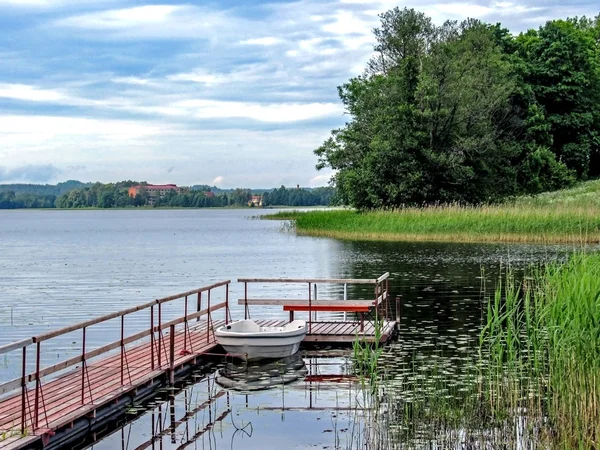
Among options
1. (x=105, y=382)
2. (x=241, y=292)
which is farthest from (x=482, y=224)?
(x=105, y=382)

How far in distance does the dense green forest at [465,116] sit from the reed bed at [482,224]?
361cm

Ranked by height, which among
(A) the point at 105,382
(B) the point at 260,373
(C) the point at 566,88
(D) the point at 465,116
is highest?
(C) the point at 566,88

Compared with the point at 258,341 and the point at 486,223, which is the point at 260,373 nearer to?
the point at 258,341

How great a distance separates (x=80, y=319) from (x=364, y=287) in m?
10.7

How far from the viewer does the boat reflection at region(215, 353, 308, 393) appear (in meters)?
16.2

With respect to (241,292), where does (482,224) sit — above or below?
above

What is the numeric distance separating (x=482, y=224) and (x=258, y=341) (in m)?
34.2

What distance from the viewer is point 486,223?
49.8m

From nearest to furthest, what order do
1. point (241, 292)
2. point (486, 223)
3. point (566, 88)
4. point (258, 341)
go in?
point (258, 341) < point (241, 292) < point (486, 223) < point (566, 88)

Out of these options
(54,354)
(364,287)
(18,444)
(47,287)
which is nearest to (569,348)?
(18,444)

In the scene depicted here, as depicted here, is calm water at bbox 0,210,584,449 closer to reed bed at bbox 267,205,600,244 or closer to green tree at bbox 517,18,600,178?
reed bed at bbox 267,205,600,244

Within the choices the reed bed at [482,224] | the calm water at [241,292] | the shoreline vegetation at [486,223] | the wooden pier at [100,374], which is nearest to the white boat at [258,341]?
the wooden pier at [100,374]

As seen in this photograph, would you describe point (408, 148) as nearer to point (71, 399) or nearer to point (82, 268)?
point (82, 268)

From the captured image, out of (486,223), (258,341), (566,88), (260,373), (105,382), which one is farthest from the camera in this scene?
(566,88)
